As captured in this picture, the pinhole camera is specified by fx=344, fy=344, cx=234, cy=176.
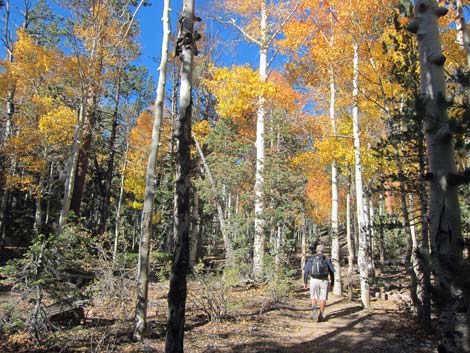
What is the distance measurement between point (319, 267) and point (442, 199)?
18.0 ft

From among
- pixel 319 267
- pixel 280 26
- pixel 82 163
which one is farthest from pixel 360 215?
pixel 82 163

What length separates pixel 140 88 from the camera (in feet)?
92.0

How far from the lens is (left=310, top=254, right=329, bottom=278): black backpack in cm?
795

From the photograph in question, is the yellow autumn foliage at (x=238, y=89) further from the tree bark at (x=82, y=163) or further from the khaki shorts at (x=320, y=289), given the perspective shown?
the khaki shorts at (x=320, y=289)

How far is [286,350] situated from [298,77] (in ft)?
35.5

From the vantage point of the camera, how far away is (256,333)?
6.95 meters

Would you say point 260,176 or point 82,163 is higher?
point 82,163

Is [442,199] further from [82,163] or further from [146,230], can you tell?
[82,163]

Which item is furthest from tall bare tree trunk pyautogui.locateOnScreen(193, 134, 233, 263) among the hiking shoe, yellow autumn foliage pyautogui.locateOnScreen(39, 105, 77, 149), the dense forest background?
yellow autumn foliage pyautogui.locateOnScreen(39, 105, 77, 149)

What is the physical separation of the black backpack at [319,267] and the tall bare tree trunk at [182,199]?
166 inches

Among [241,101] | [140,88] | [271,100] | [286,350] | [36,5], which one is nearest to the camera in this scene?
[286,350]

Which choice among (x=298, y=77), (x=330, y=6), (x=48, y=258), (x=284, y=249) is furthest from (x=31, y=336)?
(x=298, y=77)

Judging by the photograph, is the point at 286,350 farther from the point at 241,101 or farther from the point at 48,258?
the point at 241,101

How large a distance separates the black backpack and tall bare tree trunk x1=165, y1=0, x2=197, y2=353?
166 inches
